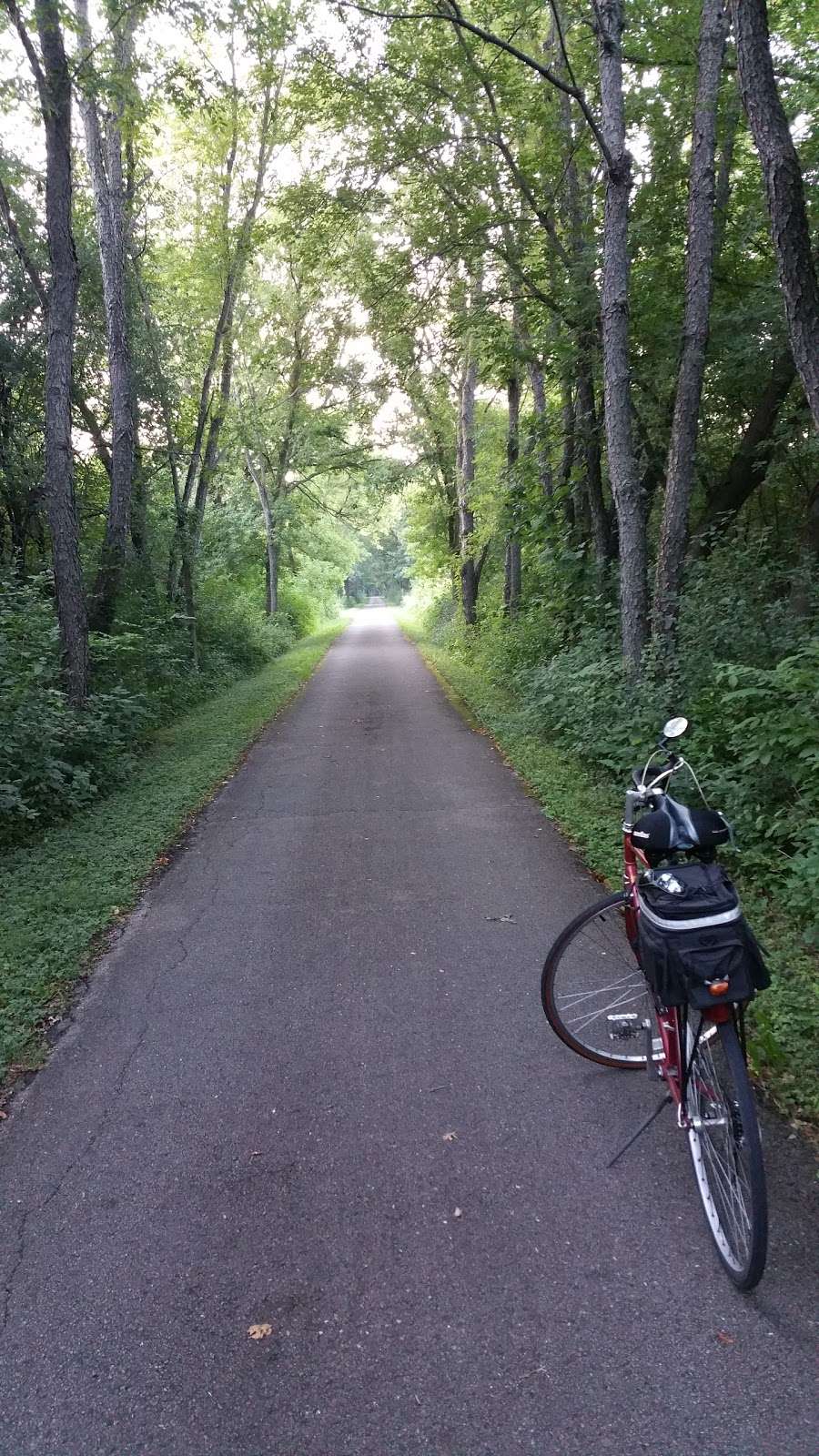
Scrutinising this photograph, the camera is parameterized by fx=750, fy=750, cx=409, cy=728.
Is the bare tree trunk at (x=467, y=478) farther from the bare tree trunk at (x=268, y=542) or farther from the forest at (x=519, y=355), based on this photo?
the bare tree trunk at (x=268, y=542)

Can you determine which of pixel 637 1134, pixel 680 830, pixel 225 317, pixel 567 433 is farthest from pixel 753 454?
pixel 225 317

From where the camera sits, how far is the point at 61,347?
806 cm

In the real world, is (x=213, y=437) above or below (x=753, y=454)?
above

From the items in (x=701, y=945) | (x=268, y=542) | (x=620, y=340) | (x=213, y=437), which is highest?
(x=213, y=437)

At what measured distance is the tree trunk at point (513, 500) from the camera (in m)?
12.3

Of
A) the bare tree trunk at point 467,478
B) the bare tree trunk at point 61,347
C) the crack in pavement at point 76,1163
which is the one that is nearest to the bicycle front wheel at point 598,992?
the crack in pavement at point 76,1163

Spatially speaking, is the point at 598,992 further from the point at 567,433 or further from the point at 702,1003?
the point at 567,433

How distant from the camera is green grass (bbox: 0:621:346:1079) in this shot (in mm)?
3924

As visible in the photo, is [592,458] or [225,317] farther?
[225,317]

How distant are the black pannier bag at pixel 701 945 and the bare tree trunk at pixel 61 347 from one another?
7.40 meters

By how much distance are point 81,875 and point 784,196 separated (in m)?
6.42

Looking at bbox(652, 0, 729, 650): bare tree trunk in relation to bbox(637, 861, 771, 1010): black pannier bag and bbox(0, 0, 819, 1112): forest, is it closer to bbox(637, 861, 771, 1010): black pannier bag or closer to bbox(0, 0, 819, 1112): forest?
bbox(0, 0, 819, 1112): forest

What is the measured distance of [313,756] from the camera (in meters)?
9.63

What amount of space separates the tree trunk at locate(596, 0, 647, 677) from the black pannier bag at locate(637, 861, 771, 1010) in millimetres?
Result: 5894
